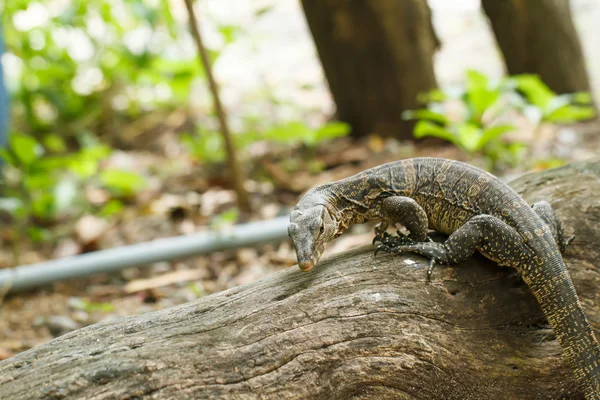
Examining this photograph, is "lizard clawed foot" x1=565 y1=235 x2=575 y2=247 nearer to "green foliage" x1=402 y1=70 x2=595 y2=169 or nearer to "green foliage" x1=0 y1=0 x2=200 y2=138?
"green foliage" x1=402 y1=70 x2=595 y2=169

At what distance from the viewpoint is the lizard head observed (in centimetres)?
371

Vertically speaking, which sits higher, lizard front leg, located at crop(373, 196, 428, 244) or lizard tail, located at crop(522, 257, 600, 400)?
lizard front leg, located at crop(373, 196, 428, 244)

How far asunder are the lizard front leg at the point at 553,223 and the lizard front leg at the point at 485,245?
40 centimetres

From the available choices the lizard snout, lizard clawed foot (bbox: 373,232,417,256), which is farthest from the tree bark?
the lizard snout

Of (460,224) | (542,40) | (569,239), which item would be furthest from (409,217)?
(542,40)

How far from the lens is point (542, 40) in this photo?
9000 millimetres

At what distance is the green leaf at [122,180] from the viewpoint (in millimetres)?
8047

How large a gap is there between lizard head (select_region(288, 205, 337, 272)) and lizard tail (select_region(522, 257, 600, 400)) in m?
1.37

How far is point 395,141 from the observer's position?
9109mm

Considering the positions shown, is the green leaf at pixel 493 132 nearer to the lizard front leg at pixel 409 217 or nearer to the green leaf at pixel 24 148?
the lizard front leg at pixel 409 217

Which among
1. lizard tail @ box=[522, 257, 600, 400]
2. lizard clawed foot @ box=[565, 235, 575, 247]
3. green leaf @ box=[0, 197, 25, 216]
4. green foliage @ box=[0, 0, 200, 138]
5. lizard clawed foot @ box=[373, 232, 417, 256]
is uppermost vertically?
green foliage @ box=[0, 0, 200, 138]

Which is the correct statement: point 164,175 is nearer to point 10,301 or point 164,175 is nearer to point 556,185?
point 10,301

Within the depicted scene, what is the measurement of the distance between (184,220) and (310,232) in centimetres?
452

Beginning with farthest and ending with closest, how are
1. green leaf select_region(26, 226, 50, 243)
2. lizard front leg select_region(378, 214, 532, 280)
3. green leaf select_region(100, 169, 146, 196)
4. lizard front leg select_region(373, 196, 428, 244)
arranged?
green leaf select_region(100, 169, 146, 196) → green leaf select_region(26, 226, 50, 243) → lizard front leg select_region(373, 196, 428, 244) → lizard front leg select_region(378, 214, 532, 280)
